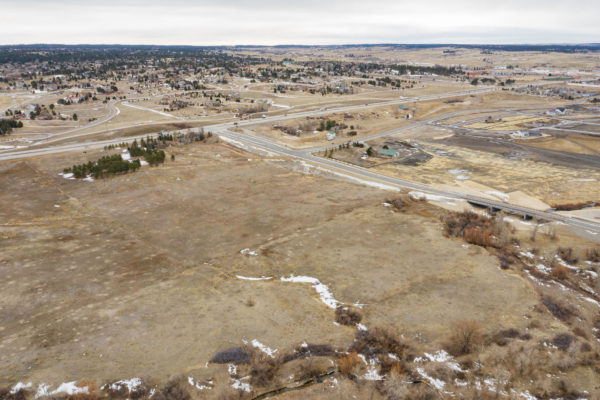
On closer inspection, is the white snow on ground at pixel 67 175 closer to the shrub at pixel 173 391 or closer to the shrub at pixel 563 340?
the shrub at pixel 173 391

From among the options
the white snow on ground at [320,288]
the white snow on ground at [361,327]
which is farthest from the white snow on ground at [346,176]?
the white snow on ground at [361,327]

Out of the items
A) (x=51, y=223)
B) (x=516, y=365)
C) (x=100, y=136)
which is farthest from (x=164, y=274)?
(x=100, y=136)

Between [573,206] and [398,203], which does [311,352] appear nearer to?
[398,203]

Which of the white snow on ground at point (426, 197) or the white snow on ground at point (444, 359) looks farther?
the white snow on ground at point (426, 197)

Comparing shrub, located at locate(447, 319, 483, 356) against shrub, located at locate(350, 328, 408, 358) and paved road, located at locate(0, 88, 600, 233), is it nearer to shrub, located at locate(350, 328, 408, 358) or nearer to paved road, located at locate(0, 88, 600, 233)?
shrub, located at locate(350, 328, 408, 358)

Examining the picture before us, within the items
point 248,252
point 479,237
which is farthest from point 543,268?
point 248,252

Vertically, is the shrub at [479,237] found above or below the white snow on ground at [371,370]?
above
